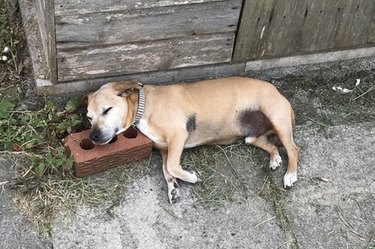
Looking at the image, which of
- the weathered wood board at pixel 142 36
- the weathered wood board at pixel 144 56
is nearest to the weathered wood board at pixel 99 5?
the weathered wood board at pixel 142 36

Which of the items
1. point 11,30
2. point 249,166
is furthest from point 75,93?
point 249,166

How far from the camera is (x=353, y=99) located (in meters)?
5.25

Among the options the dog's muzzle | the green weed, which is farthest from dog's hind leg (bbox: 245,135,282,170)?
the green weed

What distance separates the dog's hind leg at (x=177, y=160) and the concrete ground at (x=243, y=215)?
3.0 inches

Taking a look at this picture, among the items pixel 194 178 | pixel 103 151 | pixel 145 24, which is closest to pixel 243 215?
pixel 194 178

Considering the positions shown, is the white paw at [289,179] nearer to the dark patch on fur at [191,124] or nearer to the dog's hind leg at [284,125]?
the dog's hind leg at [284,125]

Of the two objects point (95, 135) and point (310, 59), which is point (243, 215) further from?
point (310, 59)

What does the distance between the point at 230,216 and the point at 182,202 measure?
0.30 m

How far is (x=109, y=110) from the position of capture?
4434 mm

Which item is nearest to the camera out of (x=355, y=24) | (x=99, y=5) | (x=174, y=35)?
(x=99, y=5)

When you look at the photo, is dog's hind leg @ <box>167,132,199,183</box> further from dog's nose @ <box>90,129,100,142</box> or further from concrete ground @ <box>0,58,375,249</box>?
dog's nose @ <box>90,129,100,142</box>

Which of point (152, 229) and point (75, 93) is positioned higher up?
point (75, 93)

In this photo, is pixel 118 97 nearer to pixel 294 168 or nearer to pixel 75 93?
pixel 75 93

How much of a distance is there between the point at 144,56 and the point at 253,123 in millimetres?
819
